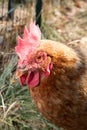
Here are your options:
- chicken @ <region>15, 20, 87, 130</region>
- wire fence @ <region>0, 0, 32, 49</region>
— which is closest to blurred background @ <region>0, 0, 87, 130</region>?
wire fence @ <region>0, 0, 32, 49</region>

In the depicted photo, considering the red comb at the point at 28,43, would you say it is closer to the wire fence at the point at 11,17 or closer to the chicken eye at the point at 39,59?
the chicken eye at the point at 39,59

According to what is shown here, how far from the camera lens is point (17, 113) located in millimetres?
4277

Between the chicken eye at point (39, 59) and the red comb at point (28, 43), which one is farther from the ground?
the red comb at point (28, 43)

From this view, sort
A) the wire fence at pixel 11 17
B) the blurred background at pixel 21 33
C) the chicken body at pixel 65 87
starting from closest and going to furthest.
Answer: the chicken body at pixel 65 87
the blurred background at pixel 21 33
the wire fence at pixel 11 17

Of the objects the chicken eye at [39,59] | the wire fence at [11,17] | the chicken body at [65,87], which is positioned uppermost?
the wire fence at [11,17]

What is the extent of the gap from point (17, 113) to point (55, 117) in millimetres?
934

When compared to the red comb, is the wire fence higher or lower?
higher

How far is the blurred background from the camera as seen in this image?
4.26 meters

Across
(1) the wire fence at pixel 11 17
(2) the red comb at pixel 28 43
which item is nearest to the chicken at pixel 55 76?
(2) the red comb at pixel 28 43

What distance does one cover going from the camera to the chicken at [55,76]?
10.3 feet

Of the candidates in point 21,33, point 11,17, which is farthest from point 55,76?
point 11,17

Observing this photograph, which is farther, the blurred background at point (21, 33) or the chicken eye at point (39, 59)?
the blurred background at point (21, 33)

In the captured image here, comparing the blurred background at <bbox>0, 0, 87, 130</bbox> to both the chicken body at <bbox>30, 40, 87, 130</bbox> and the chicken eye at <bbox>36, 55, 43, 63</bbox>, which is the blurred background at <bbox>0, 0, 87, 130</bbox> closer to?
the chicken body at <bbox>30, 40, 87, 130</bbox>

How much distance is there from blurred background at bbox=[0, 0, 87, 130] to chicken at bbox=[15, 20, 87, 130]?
0.85 m
